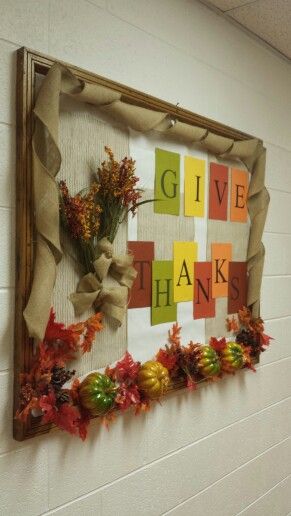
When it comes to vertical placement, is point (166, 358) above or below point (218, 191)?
below

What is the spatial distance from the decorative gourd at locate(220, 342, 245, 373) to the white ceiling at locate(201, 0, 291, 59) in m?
1.04

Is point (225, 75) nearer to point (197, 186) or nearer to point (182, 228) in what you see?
point (197, 186)

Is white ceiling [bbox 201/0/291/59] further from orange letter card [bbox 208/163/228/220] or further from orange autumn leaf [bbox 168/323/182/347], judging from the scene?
orange autumn leaf [bbox 168/323/182/347]

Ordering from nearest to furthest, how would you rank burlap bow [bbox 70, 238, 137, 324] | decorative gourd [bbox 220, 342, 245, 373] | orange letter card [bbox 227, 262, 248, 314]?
burlap bow [bbox 70, 238, 137, 324]
decorative gourd [bbox 220, 342, 245, 373]
orange letter card [bbox 227, 262, 248, 314]

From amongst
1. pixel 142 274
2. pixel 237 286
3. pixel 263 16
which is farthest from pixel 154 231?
pixel 263 16

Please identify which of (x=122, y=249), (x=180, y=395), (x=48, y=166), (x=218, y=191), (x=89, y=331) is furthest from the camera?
(x=218, y=191)

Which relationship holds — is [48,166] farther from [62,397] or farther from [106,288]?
[62,397]

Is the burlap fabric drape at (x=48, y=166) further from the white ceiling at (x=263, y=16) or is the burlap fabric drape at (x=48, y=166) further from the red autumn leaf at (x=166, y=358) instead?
the white ceiling at (x=263, y=16)

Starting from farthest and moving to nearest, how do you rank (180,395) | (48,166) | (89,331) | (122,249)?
(180,395) → (122,249) → (89,331) → (48,166)

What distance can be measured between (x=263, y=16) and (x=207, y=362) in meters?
1.11

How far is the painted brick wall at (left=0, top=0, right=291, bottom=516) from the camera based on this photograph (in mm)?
940


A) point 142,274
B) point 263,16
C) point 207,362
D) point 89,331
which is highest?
point 263,16

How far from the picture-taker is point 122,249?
3.80 ft

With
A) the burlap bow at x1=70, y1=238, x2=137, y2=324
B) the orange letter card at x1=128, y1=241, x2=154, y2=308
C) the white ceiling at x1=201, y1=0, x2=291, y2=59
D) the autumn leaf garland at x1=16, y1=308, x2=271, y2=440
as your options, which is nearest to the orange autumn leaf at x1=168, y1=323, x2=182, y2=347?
the autumn leaf garland at x1=16, y1=308, x2=271, y2=440
